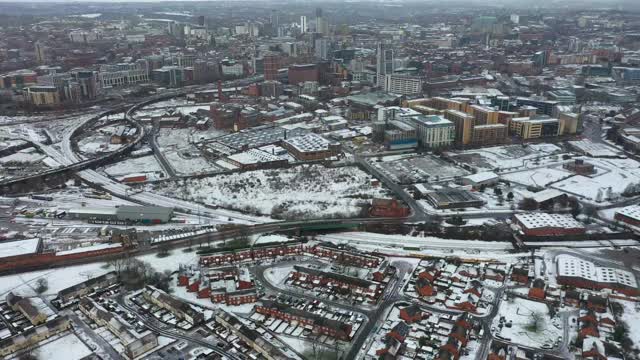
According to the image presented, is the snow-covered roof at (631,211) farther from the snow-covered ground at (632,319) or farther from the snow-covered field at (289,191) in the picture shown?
the snow-covered field at (289,191)

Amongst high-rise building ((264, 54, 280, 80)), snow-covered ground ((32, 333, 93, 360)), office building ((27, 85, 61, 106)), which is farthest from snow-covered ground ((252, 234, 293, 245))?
high-rise building ((264, 54, 280, 80))

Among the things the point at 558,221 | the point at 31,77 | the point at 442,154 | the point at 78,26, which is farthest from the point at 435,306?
the point at 78,26

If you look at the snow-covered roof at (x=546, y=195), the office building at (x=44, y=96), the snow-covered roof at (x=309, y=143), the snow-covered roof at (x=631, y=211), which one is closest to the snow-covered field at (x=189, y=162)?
the snow-covered roof at (x=309, y=143)

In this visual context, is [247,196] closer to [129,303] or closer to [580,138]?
[129,303]

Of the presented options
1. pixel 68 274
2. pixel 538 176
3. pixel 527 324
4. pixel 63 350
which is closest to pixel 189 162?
pixel 68 274

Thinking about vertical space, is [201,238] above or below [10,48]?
below
